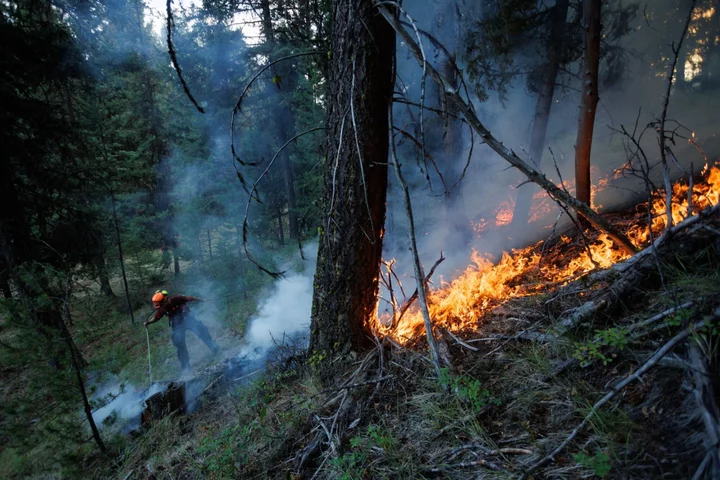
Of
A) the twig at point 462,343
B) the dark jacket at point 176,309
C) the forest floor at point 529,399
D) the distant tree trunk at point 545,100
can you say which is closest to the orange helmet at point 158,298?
the dark jacket at point 176,309

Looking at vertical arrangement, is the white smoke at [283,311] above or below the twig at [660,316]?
above

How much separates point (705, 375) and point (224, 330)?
12.3m

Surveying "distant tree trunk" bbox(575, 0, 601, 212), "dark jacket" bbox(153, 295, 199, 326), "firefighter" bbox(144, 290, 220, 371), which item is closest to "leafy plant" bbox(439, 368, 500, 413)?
"distant tree trunk" bbox(575, 0, 601, 212)

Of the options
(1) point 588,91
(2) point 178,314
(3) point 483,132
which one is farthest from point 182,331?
(1) point 588,91

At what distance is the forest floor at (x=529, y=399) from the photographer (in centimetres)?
157

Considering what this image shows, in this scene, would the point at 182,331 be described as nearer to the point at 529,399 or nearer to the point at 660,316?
the point at 529,399

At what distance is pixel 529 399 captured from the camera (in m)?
2.07

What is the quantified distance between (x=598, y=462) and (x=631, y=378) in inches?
21.5

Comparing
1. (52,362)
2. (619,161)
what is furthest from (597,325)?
(619,161)

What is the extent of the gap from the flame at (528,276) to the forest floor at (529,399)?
26cm

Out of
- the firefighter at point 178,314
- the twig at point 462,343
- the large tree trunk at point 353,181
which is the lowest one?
the twig at point 462,343

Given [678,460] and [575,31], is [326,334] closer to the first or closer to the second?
[678,460]

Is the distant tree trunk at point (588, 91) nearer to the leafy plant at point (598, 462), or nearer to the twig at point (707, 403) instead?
the twig at point (707, 403)

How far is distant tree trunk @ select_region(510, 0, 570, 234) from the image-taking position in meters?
6.71
